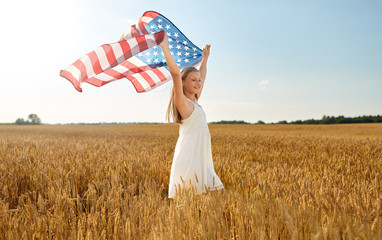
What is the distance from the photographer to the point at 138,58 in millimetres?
4305

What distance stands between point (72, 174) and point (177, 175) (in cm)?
169

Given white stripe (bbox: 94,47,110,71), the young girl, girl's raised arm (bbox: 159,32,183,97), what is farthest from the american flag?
the young girl

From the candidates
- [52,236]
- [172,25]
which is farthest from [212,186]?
[172,25]

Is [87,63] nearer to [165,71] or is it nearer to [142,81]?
[142,81]

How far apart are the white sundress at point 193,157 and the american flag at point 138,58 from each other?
3.24 ft

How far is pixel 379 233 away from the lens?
1187mm

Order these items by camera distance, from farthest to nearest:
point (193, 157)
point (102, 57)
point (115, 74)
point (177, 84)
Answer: point (115, 74)
point (102, 57)
point (193, 157)
point (177, 84)

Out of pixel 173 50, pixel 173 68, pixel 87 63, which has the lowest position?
pixel 173 68

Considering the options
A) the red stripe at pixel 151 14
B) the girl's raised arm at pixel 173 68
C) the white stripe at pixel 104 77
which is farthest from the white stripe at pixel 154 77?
the girl's raised arm at pixel 173 68

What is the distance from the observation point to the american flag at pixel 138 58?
311cm

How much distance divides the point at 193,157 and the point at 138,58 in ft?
7.03

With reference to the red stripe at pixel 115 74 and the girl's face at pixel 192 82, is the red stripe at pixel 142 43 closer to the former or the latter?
the girl's face at pixel 192 82

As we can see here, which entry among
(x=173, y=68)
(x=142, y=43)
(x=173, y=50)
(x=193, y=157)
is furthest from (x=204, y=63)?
(x=193, y=157)

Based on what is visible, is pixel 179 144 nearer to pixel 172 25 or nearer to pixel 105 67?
pixel 105 67
